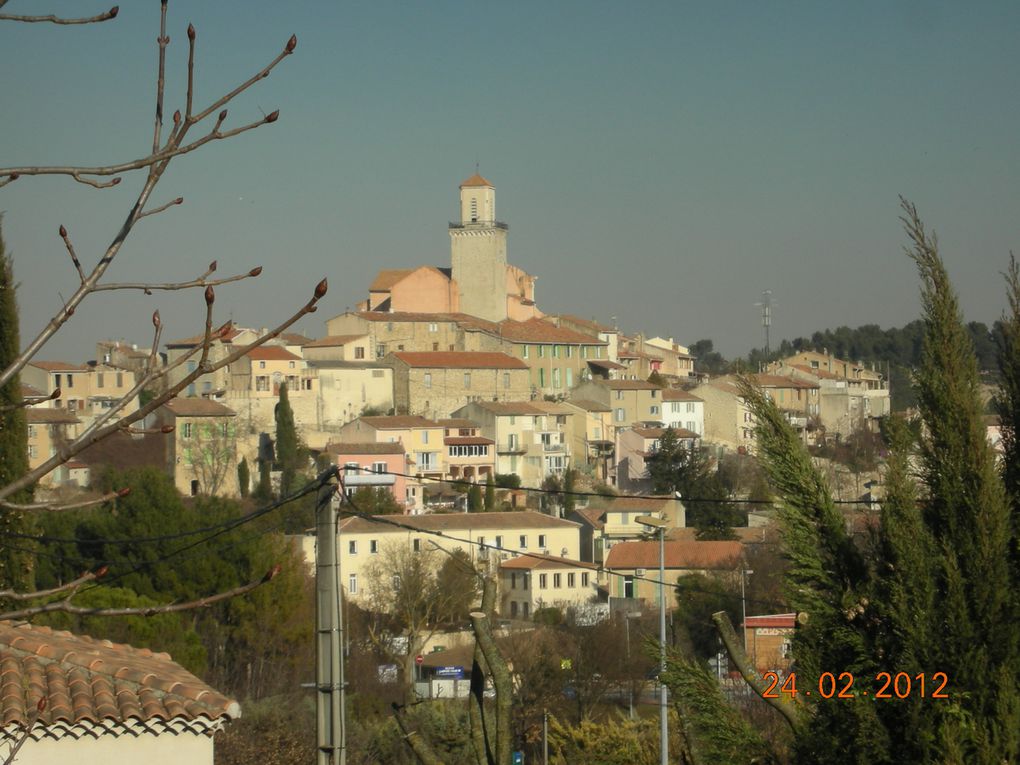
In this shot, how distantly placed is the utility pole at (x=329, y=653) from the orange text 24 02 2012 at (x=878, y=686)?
2.91 meters

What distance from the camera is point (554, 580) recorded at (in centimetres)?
3534

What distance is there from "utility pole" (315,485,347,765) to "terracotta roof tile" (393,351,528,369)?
164 feet

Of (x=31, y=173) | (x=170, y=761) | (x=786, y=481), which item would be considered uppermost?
(x=31, y=173)

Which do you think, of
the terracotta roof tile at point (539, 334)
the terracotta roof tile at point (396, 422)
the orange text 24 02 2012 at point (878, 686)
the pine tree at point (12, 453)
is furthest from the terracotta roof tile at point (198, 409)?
the orange text 24 02 2012 at point (878, 686)

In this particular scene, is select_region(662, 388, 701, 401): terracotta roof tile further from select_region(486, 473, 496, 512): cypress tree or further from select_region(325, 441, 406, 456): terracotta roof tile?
select_region(486, 473, 496, 512): cypress tree

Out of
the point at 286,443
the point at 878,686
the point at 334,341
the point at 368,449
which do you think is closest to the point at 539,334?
the point at 334,341

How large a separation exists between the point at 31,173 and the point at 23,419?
41.7ft

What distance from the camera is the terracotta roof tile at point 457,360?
56781 millimetres

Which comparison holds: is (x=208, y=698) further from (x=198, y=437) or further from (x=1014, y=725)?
(x=198, y=437)

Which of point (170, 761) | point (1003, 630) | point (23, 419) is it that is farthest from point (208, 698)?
point (23, 419)

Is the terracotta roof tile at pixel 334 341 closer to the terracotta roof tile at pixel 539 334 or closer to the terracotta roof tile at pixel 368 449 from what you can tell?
the terracotta roof tile at pixel 539 334

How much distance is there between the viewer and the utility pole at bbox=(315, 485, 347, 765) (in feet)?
19.9

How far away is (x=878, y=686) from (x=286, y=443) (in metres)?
46.9

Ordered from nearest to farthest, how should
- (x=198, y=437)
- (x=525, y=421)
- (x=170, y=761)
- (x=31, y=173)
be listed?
1. (x=31, y=173)
2. (x=170, y=761)
3. (x=198, y=437)
4. (x=525, y=421)
